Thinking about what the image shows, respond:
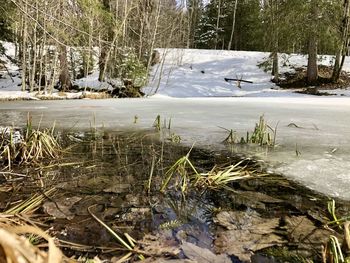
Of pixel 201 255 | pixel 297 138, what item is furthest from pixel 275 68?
pixel 201 255

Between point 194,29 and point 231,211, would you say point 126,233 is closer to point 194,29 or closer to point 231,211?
point 231,211

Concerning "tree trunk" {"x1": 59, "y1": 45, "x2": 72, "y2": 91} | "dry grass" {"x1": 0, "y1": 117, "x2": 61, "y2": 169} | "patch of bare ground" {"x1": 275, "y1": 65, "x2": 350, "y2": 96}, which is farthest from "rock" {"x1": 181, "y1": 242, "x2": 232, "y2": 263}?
"tree trunk" {"x1": 59, "y1": 45, "x2": 72, "y2": 91}

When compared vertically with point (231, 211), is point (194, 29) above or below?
above

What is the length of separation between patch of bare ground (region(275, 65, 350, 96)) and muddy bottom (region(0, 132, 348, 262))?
43.0ft

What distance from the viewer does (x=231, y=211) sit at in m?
1.97

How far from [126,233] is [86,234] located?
0.19 metres

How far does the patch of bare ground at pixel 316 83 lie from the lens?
1495 centimetres

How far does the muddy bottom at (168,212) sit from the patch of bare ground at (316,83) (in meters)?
13.1

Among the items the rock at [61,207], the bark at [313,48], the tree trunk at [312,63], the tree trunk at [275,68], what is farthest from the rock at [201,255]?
the tree trunk at [275,68]

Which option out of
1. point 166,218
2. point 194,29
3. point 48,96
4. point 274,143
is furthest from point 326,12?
point 194,29

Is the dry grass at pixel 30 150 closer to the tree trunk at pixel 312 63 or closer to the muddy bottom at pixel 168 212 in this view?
the muddy bottom at pixel 168 212

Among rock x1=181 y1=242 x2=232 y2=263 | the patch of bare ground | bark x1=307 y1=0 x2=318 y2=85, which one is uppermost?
bark x1=307 y1=0 x2=318 y2=85

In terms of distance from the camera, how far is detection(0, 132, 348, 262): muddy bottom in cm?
151

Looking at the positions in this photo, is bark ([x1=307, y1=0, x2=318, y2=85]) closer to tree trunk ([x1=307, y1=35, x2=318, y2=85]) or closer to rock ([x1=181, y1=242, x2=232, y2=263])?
tree trunk ([x1=307, y1=35, x2=318, y2=85])
